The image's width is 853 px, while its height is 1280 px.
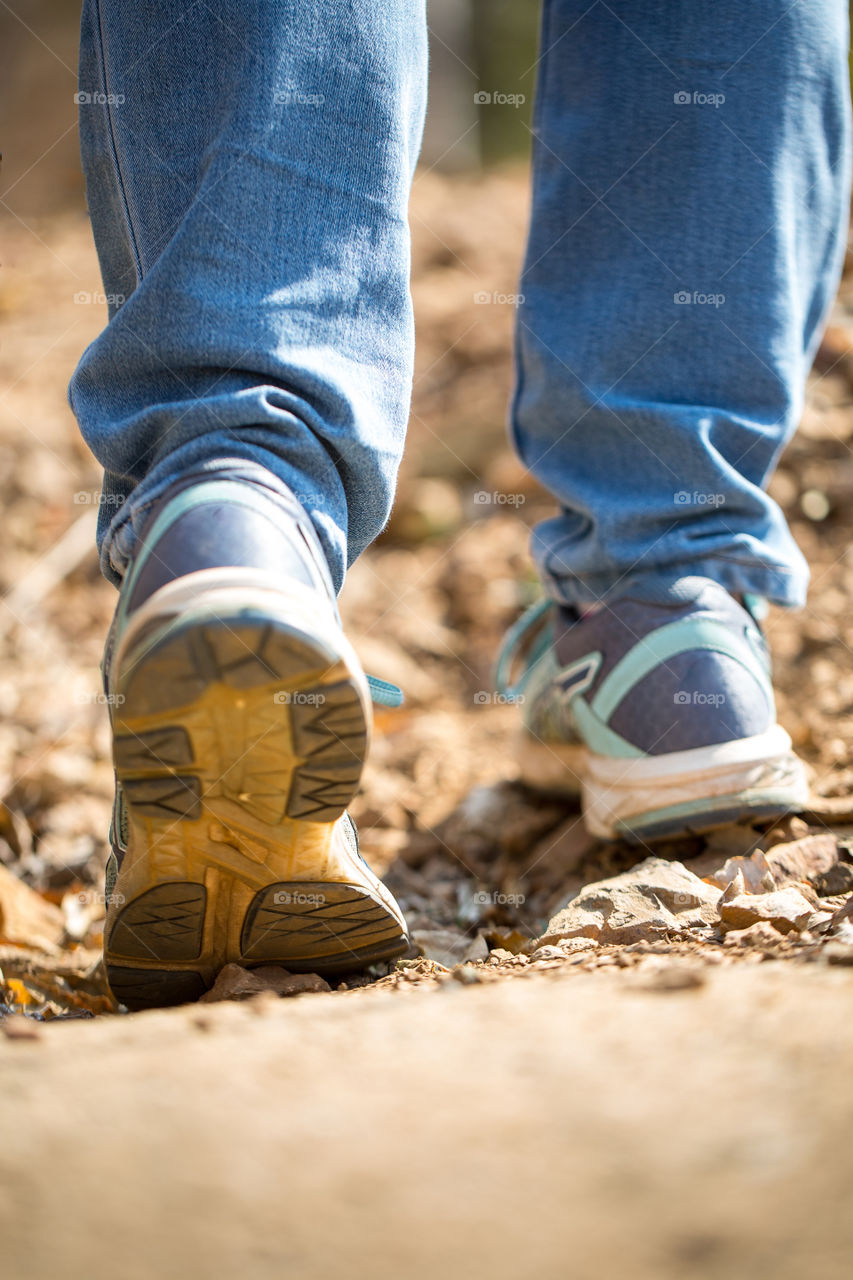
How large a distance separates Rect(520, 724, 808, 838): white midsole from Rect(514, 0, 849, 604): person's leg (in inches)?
9.3

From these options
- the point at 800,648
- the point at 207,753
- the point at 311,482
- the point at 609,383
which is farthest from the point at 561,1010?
the point at 800,648

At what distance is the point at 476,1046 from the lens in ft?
2.31

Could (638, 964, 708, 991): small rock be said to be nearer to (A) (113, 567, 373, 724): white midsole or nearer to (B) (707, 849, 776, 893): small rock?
(A) (113, 567, 373, 724): white midsole

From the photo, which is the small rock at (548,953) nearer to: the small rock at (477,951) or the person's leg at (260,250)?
the small rock at (477,951)

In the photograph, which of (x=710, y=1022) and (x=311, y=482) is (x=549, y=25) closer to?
(x=311, y=482)

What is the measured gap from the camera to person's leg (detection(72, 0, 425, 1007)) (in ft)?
2.76

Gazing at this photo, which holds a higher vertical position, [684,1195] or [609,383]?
[609,383]

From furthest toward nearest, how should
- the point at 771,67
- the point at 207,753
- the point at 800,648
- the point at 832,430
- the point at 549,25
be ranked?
the point at 832,430 → the point at 800,648 → the point at 549,25 → the point at 771,67 → the point at 207,753

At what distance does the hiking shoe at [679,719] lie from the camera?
1.37 meters

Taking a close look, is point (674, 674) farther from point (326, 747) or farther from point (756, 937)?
point (326, 747)

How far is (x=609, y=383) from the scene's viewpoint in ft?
4.81

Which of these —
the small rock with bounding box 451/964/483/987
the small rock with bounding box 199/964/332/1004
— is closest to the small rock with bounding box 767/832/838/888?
the small rock with bounding box 451/964/483/987

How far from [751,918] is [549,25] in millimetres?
1296

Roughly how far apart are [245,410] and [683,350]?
2.52 ft
